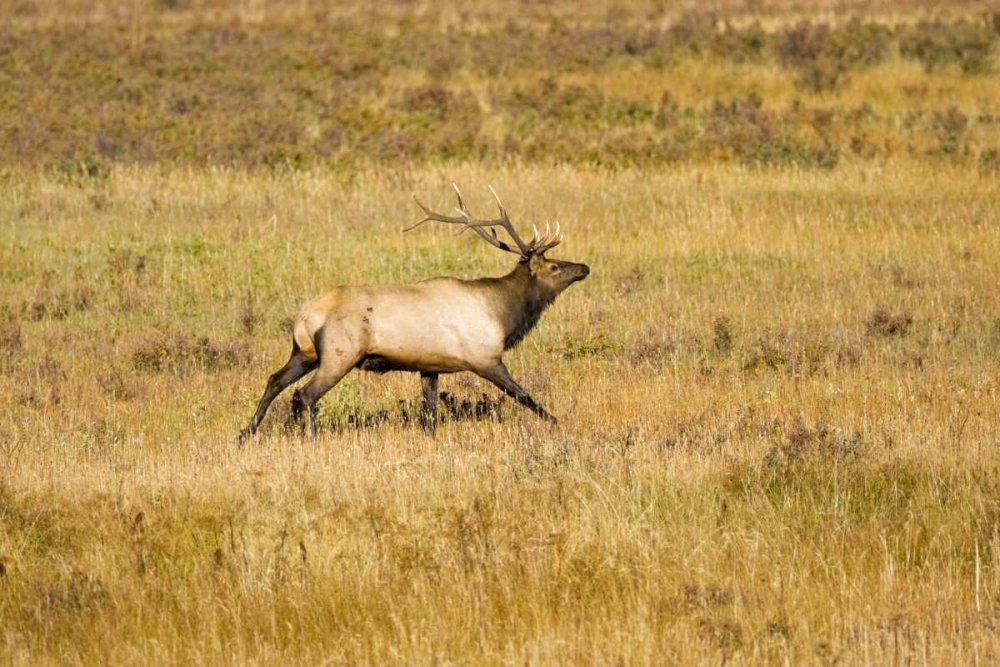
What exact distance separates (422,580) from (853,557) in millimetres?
2200

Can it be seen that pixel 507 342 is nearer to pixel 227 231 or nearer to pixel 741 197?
pixel 227 231

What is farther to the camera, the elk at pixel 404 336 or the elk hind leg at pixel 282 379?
the elk hind leg at pixel 282 379

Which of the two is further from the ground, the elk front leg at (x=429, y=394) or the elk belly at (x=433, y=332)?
the elk belly at (x=433, y=332)

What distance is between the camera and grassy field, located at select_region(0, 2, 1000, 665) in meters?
→ 6.73

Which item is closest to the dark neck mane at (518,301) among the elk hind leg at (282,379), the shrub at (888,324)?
the elk hind leg at (282,379)

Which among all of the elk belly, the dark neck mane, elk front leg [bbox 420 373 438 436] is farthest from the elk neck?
elk front leg [bbox 420 373 438 436]

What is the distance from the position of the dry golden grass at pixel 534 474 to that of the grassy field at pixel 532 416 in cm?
3

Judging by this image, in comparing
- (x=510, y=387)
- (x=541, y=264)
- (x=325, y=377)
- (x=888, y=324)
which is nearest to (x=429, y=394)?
(x=510, y=387)

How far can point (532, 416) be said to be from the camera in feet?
36.2

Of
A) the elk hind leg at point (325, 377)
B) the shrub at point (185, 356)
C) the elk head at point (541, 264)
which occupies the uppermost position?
the elk head at point (541, 264)

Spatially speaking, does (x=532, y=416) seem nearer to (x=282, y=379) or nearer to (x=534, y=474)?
(x=282, y=379)

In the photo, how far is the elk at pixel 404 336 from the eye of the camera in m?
9.88

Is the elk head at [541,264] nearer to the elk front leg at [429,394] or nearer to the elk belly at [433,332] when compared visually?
the elk belly at [433,332]

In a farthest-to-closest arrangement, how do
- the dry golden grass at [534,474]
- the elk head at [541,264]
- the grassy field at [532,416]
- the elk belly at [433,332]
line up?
1. the elk head at [541,264]
2. the elk belly at [433,332]
3. the grassy field at [532,416]
4. the dry golden grass at [534,474]
